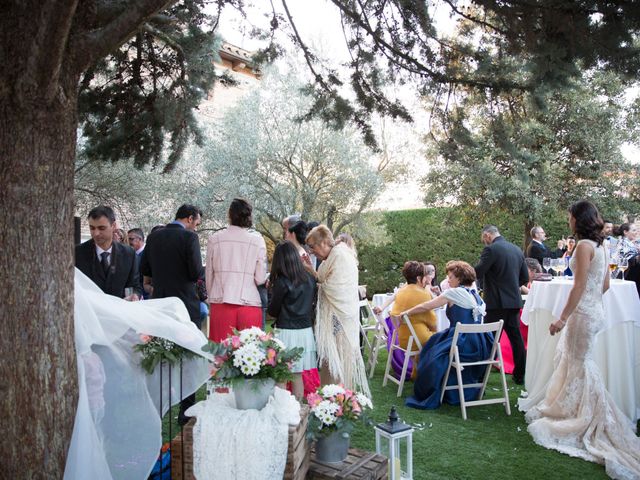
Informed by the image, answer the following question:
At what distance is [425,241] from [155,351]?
14.2 m

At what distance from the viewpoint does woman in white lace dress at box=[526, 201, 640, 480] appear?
13.6ft

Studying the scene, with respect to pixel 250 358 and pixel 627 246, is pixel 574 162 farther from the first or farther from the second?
pixel 250 358

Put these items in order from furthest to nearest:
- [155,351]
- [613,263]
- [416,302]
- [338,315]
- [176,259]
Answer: [416,302] < [613,263] < [338,315] < [176,259] < [155,351]

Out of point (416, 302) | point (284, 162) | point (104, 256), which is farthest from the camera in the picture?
point (284, 162)

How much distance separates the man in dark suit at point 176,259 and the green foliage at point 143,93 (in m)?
1.00

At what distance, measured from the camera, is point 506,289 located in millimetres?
6492

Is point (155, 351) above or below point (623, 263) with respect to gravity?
below

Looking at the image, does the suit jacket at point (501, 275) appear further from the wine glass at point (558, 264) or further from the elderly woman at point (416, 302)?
the elderly woman at point (416, 302)

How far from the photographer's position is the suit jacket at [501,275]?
21.2ft

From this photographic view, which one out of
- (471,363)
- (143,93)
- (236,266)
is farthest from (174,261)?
(471,363)

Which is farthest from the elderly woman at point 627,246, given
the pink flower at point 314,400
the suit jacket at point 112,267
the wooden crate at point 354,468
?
the suit jacket at point 112,267

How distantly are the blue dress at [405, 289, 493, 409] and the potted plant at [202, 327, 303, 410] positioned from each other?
2.93 metres

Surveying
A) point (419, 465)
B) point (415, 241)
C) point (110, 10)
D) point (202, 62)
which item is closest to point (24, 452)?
point (110, 10)

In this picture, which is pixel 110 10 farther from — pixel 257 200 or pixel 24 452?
pixel 257 200
